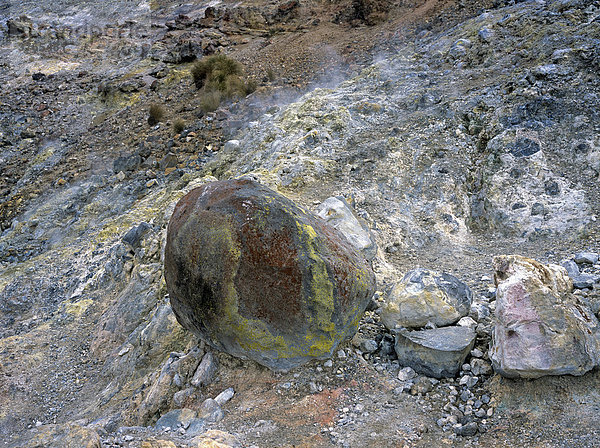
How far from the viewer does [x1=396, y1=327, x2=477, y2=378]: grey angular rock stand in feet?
10.9

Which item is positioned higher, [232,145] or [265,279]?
[265,279]

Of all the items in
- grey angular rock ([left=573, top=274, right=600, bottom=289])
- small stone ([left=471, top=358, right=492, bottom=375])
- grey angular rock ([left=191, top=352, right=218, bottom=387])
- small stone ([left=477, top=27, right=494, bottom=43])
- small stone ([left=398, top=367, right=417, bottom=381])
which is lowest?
small stone ([left=398, top=367, right=417, bottom=381])

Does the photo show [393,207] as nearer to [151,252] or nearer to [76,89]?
[151,252]

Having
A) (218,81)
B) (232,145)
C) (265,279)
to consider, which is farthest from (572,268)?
(218,81)

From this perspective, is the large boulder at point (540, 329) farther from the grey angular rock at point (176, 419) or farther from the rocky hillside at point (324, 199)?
the grey angular rock at point (176, 419)

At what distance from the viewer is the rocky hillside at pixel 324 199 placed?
3.15 meters

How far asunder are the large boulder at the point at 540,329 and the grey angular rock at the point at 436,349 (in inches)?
8.8

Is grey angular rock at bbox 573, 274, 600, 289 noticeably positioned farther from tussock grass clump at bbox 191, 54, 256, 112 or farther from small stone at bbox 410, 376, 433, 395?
tussock grass clump at bbox 191, 54, 256, 112

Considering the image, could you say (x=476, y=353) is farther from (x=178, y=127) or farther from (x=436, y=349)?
(x=178, y=127)

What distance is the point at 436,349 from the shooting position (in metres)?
3.35

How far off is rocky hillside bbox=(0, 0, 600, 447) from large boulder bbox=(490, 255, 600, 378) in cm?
14

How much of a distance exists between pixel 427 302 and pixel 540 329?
86 cm

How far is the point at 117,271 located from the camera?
693 centimetres

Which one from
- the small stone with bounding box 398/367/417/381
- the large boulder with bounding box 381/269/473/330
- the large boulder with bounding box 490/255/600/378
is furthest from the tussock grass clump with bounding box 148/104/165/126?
the large boulder with bounding box 490/255/600/378
